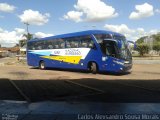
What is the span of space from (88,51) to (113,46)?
8.33 feet

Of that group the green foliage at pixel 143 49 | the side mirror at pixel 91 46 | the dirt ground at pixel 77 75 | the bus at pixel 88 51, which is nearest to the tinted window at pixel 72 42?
the bus at pixel 88 51

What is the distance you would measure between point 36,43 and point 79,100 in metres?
21.6

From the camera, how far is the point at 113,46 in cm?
2294

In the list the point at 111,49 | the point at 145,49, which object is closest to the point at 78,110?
the point at 111,49

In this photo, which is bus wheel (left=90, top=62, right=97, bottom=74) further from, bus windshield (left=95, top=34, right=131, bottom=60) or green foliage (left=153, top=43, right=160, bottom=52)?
green foliage (left=153, top=43, right=160, bottom=52)

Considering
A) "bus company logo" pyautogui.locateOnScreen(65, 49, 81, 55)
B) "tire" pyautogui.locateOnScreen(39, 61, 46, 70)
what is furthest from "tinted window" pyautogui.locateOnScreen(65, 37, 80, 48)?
"tire" pyautogui.locateOnScreen(39, 61, 46, 70)

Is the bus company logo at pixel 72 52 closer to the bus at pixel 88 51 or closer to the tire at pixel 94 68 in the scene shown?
the bus at pixel 88 51

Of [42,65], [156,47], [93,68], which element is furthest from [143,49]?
[93,68]

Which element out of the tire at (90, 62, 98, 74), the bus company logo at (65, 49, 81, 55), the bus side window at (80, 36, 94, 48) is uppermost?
the bus side window at (80, 36, 94, 48)

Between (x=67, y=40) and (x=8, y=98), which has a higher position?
(x=67, y=40)

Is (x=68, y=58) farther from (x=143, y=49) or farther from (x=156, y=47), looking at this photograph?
(x=156, y=47)

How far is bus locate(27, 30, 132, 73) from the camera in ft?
75.6

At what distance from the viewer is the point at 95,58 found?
2438cm

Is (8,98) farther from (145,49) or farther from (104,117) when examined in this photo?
(145,49)
